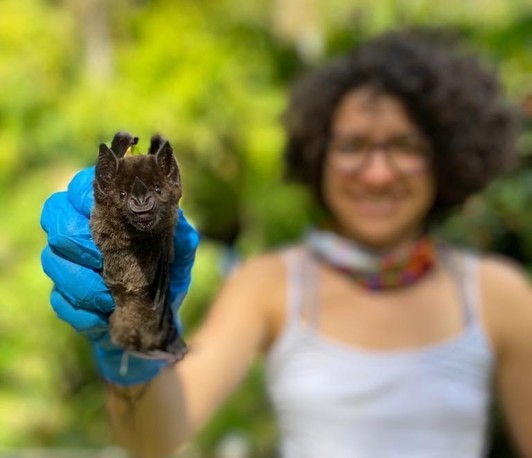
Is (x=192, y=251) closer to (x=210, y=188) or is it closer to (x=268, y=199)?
(x=268, y=199)

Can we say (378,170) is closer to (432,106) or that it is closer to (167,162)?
(432,106)

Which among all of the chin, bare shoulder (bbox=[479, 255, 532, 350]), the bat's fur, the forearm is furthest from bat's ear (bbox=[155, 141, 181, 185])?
bare shoulder (bbox=[479, 255, 532, 350])

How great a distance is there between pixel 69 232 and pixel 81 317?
108 millimetres

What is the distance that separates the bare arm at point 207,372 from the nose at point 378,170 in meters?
0.28

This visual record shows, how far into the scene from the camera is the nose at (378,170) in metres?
1.38

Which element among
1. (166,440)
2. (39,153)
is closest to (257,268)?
(166,440)

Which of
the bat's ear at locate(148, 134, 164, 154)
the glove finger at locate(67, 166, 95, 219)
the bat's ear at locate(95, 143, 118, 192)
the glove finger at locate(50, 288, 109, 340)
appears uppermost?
the bat's ear at locate(148, 134, 164, 154)

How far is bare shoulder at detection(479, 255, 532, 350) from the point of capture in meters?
1.49

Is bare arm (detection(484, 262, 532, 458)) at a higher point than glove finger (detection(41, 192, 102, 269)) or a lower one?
lower

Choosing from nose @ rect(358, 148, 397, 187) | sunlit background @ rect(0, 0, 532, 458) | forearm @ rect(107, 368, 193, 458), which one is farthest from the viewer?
sunlit background @ rect(0, 0, 532, 458)

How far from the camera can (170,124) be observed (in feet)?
10.3

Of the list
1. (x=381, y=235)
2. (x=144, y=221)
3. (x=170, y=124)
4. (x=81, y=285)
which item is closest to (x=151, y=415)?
(x=81, y=285)

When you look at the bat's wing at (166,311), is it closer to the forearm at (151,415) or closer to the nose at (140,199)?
the nose at (140,199)

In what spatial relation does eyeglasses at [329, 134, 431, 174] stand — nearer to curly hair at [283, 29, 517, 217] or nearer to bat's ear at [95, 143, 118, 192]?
curly hair at [283, 29, 517, 217]
